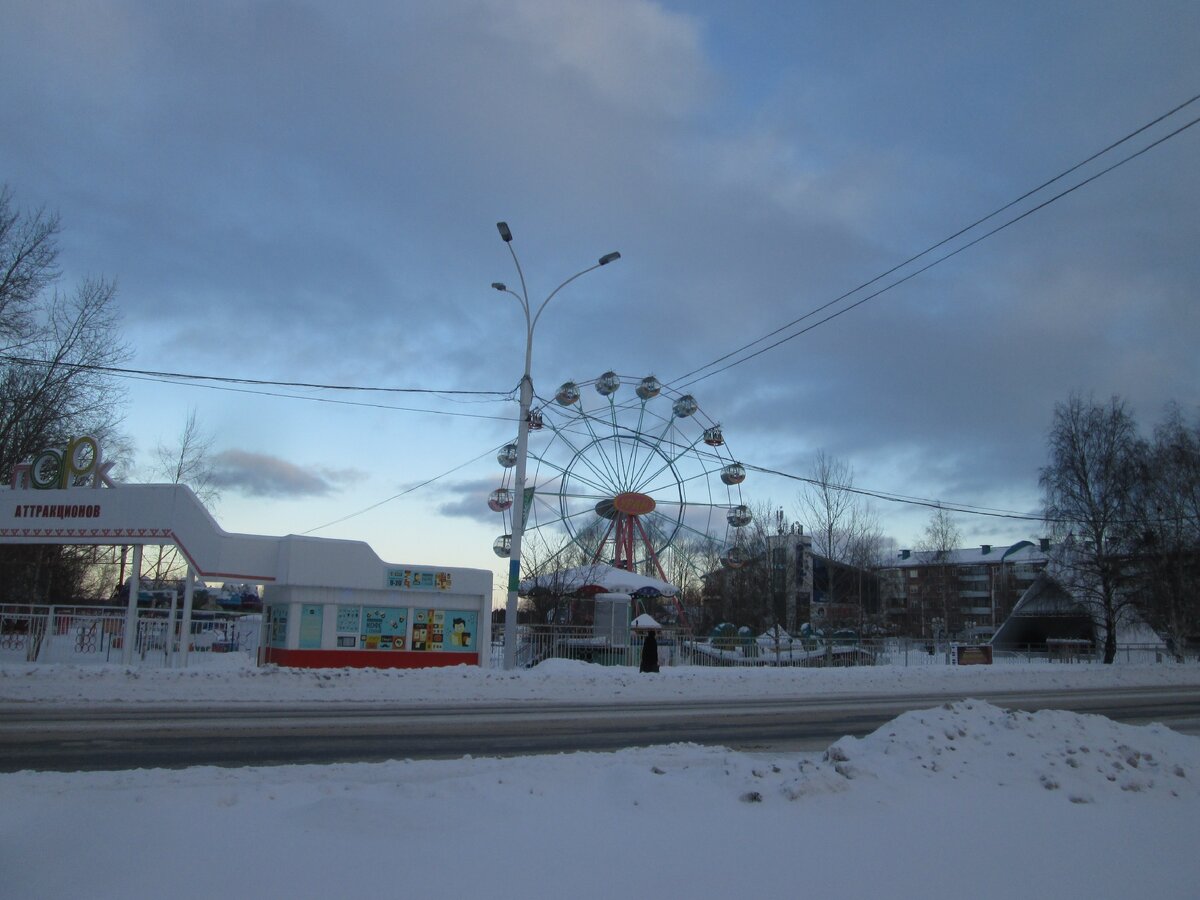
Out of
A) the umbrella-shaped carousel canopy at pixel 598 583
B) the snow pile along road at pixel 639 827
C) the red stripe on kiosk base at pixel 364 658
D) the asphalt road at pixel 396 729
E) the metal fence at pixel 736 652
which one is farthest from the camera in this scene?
the umbrella-shaped carousel canopy at pixel 598 583

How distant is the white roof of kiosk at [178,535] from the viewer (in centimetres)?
2444

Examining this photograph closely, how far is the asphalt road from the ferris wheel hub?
70.8 feet

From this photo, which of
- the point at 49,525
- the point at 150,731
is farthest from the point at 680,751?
the point at 49,525

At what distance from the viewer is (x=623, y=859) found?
5762 mm

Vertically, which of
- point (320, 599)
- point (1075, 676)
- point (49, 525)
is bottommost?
point (1075, 676)

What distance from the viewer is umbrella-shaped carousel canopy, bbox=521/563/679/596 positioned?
3709 cm

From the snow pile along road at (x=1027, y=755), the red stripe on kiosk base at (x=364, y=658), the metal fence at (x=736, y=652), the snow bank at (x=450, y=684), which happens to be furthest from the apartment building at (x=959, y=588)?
the snow pile along road at (x=1027, y=755)

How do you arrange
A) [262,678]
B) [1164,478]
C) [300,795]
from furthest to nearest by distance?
[1164,478]
[262,678]
[300,795]

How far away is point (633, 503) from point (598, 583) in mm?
6049

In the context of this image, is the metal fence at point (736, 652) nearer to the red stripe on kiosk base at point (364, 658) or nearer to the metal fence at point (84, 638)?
the red stripe on kiosk base at point (364, 658)

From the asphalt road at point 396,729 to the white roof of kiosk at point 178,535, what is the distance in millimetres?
8810

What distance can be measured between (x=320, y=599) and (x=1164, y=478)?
43.1 metres

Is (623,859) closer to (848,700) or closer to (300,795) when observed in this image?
(300,795)

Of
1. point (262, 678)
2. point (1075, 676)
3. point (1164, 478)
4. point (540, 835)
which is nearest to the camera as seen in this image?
point (540, 835)
